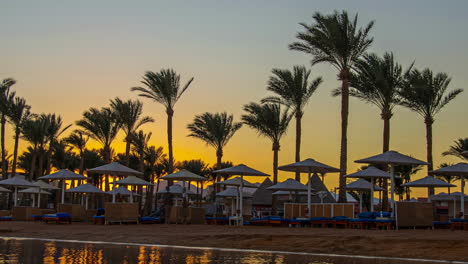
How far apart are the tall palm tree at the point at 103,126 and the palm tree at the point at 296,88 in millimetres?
14309

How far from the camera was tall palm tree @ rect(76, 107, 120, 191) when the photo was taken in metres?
45.2

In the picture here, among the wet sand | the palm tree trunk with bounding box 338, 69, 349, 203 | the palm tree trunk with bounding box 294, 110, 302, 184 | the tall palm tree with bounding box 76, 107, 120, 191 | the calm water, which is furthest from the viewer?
the tall palm tree with bounding box 76, 107, 120, 191

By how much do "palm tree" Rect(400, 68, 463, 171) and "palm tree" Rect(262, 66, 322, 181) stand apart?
591cm

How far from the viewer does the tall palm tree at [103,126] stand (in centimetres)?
4519

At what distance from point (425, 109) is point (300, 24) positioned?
1005cm

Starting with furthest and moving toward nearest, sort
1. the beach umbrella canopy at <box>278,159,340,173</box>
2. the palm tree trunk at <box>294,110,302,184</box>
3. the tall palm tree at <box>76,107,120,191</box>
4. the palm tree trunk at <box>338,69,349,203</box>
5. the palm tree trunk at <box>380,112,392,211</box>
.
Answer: the tall palm tree at <box>76,107,120,191</box>
the palm tree trunk at <box>294,110,302,184</box>
the palm tree trunk at <box>380,112,392,211</box>
the palm tree trunk at <box>338,69,349,203</box>
the beach umbrella canopy at <box>278,159,340,173</box>

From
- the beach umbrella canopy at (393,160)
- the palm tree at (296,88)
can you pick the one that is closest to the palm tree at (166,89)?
the palm tree at (296,88)

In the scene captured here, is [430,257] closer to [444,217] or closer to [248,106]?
[444,217]

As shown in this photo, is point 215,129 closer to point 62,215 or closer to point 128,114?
point 128,114

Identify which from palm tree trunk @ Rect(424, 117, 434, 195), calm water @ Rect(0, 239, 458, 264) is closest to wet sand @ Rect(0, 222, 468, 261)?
calm water @ Rect(0, 239, 458, 264)

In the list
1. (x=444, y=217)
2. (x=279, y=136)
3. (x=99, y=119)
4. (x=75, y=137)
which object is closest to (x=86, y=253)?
(x=444, y=217)

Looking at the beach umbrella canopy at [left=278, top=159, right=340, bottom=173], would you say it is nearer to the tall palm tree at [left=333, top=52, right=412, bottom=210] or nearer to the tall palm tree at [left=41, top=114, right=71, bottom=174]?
the tall palm tree at [left=333, top=52, right=412, bottom=210]

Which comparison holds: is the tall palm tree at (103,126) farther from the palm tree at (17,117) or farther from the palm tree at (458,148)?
the palm tree at (458,148)

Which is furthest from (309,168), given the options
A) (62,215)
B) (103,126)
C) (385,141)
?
(103,126)
